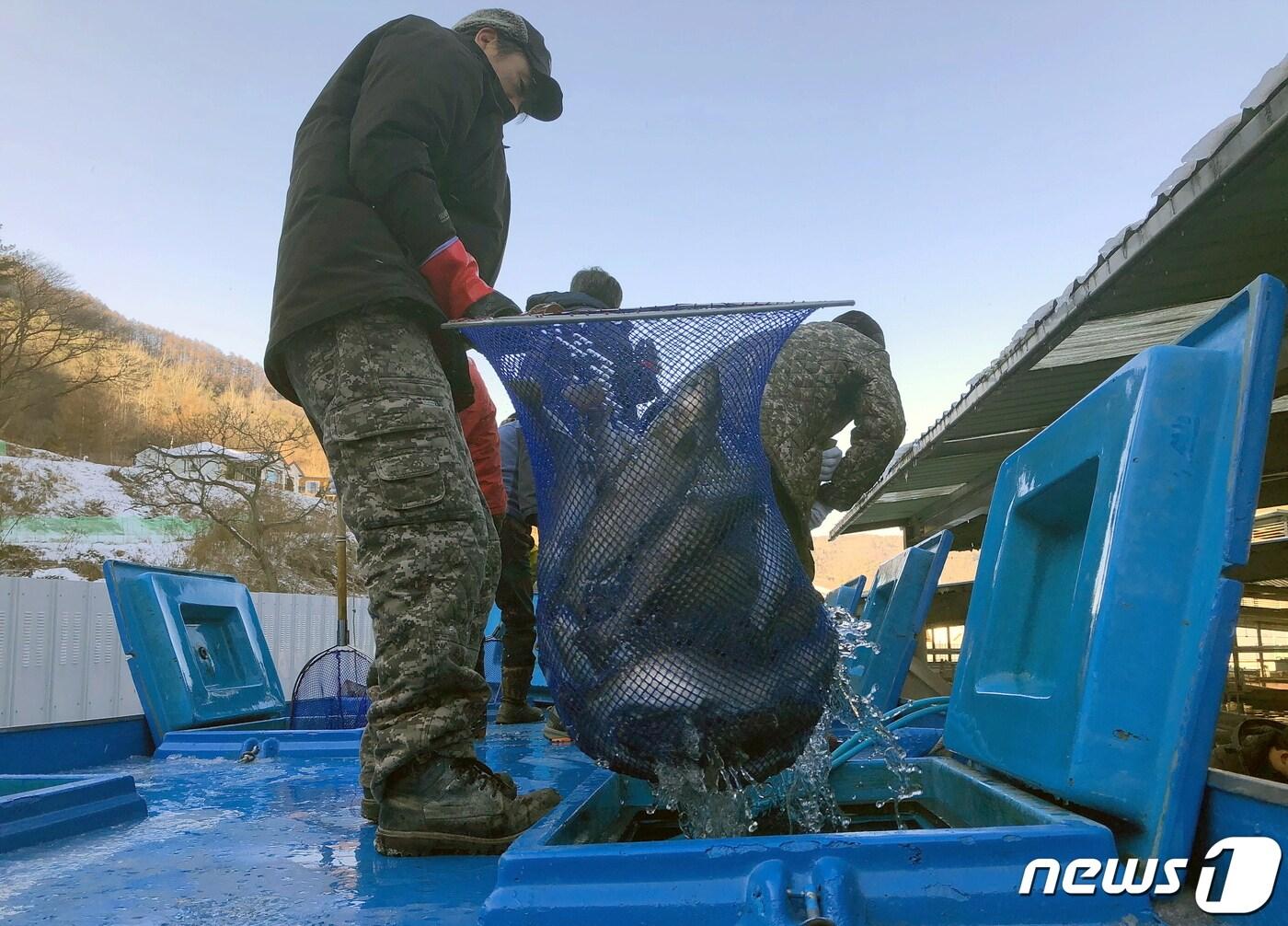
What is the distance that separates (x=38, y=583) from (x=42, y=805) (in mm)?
7423

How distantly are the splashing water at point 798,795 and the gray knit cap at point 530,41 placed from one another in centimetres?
168

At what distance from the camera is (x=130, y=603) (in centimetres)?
340

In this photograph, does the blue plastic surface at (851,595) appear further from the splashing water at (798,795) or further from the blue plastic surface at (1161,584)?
the blue plastic surface at (1161,584)

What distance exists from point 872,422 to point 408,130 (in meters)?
1.55

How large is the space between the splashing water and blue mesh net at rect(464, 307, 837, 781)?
0.43 feet

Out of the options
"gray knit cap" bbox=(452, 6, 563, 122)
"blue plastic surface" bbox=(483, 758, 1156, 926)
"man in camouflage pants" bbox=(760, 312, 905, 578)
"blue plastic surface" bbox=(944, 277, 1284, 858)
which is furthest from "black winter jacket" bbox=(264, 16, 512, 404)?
"blue plastic surface" bbox=(944, 277, 1284, 858)

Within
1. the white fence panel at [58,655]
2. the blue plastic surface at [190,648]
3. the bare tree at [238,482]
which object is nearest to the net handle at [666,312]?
the blue plastic surface at [190,648]

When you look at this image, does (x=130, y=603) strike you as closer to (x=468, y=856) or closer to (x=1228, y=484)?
(x=468, y=856)

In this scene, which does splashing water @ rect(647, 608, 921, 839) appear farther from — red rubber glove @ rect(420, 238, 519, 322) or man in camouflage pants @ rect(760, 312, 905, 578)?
red rubber glove @ rect(420, 238, 519, 322)

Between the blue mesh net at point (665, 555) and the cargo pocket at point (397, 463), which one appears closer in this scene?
the blue mesh net at point (665, 555)

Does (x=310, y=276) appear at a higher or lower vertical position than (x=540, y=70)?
lower

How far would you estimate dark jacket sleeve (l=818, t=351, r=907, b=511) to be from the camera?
8.82 feet

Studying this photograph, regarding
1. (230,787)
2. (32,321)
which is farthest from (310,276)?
(32,321)

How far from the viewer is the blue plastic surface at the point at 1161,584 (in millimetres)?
1045
